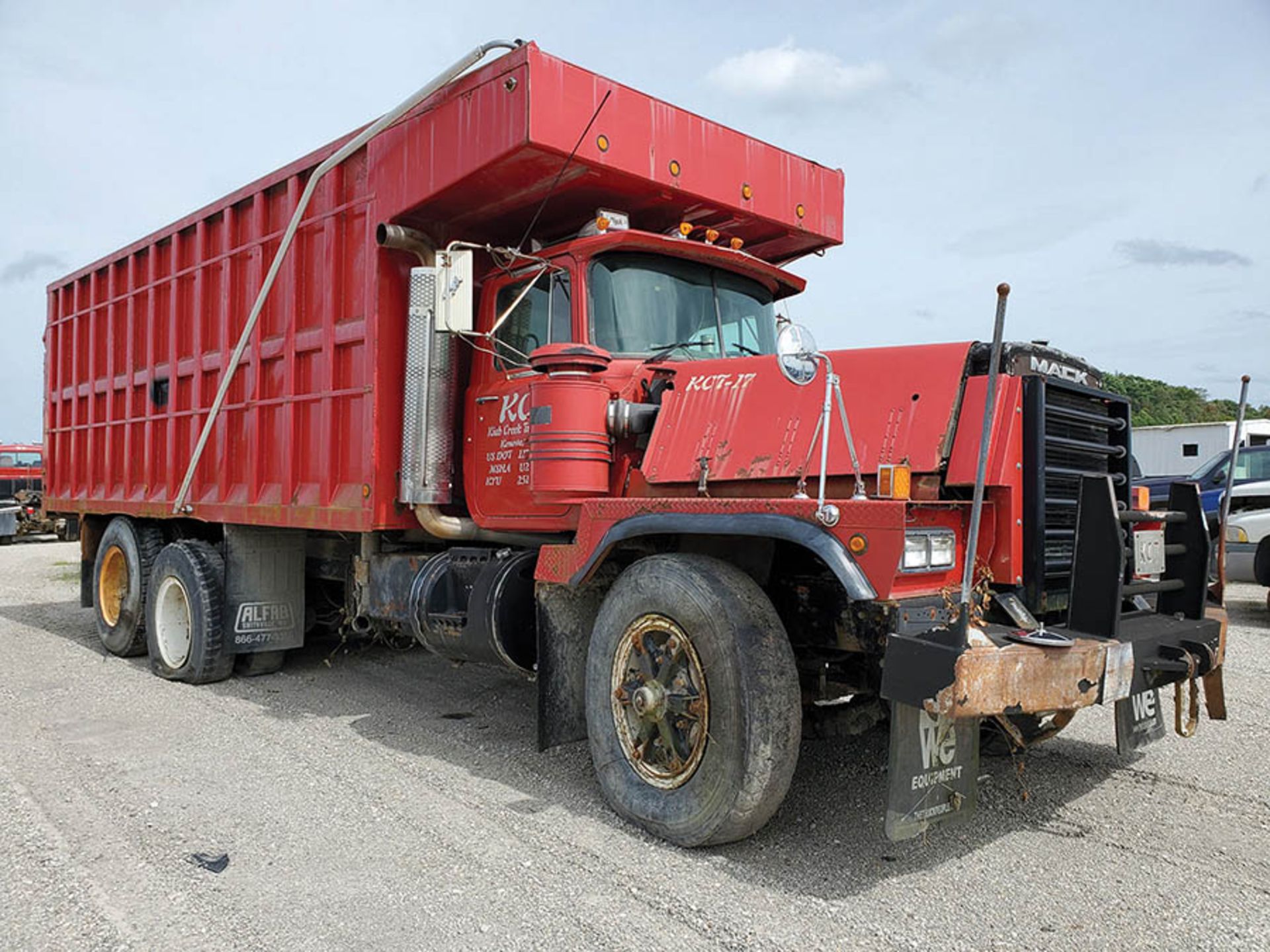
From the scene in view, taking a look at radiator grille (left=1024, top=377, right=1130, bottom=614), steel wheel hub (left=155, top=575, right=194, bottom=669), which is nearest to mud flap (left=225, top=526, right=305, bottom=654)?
steel wheel hub (left=155, top=575, right=194, bottom=669)

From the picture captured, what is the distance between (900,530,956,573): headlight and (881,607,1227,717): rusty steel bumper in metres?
0.29

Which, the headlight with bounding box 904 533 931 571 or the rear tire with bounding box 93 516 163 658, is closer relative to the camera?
the headlight with bounding box 904 533 931 571

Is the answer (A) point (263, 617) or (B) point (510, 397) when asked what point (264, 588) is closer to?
(A) point (263, 617)

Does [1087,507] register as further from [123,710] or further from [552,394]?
[123,710]

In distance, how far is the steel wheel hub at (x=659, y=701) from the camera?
4.04 meters

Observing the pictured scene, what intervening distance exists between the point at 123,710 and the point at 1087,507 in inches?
233

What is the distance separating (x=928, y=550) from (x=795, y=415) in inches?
38.2

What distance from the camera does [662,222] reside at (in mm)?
5984

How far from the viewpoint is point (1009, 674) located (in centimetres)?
334

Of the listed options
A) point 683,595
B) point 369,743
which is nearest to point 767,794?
point 683,595

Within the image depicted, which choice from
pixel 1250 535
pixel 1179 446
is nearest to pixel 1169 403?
pixel 1179 446

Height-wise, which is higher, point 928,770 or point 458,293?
point 458,293

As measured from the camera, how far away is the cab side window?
5266 mm

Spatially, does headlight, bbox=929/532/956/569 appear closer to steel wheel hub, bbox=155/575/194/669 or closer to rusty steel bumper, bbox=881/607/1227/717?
rusty steel bumper, bbox=881/607/1227/717
